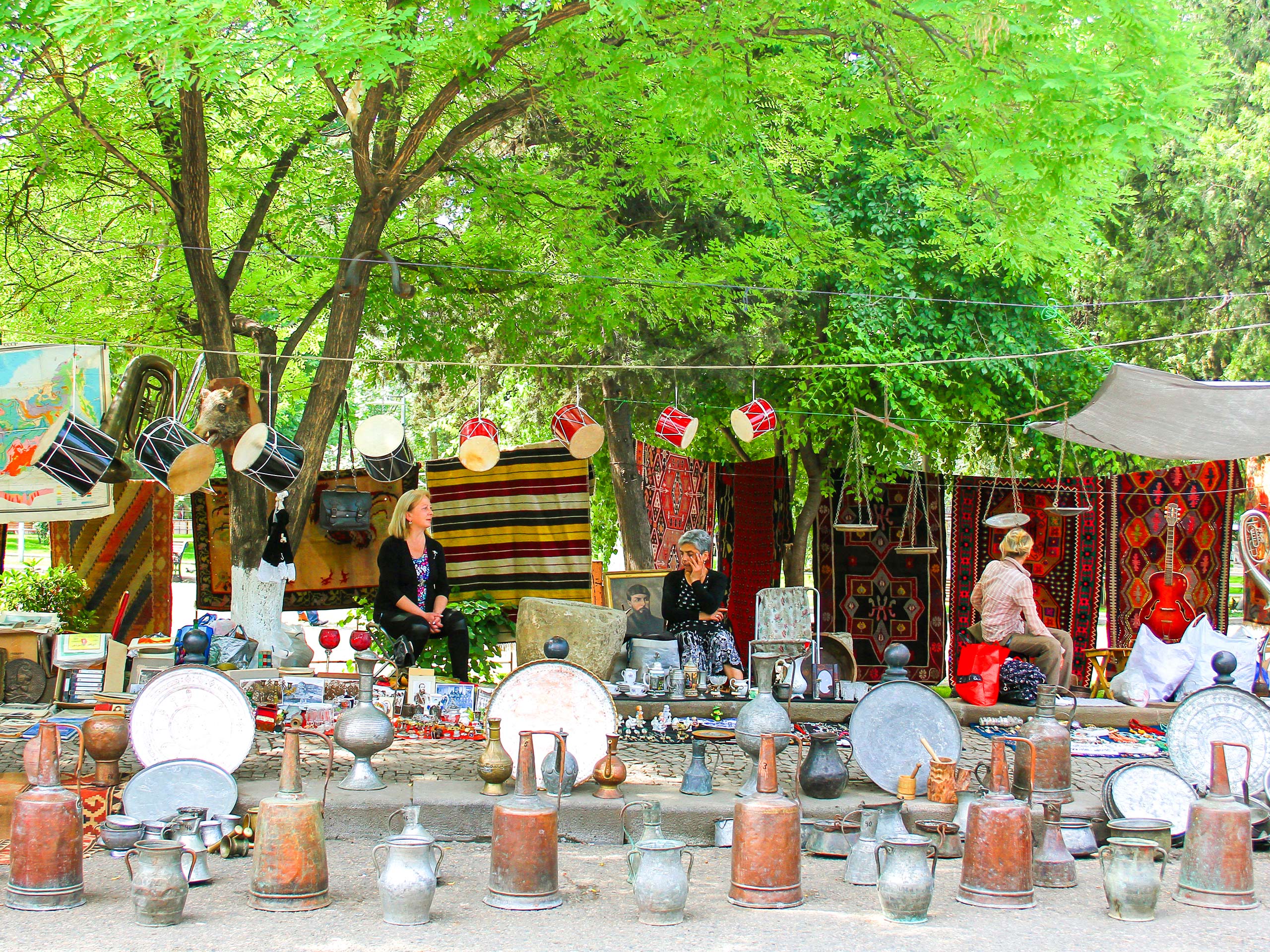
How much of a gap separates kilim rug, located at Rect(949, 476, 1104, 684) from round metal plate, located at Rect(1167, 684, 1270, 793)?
5.50 m

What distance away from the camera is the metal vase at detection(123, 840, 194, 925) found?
418 cm

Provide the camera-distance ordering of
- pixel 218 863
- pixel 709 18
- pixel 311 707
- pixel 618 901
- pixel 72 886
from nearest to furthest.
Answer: pixel 72 886 → pixel 618 901 → pixel 218 863 → pixel 709 18 → pixel 311 707

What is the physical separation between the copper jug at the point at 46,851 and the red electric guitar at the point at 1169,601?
9851mm

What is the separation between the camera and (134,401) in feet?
25.2

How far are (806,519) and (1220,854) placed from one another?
7.41 metres

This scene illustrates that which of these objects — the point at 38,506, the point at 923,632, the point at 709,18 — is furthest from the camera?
the point at 923,632

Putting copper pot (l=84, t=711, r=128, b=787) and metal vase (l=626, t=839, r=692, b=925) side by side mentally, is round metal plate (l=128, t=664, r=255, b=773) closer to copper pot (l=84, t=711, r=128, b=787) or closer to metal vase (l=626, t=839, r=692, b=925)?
copper pot (l=84, t=711, r=128, b=787)

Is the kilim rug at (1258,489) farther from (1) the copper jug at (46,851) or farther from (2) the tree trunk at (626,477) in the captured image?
(1) the copper jug at (46,851)

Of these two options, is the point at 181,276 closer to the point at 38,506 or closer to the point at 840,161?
the point at 38,506

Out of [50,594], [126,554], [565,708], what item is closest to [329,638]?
[565,708]

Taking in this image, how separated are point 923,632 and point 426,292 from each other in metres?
5.86

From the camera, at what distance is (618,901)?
4.70m

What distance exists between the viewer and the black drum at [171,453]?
734cm

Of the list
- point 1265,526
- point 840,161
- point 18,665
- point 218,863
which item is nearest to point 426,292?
point 840,161
